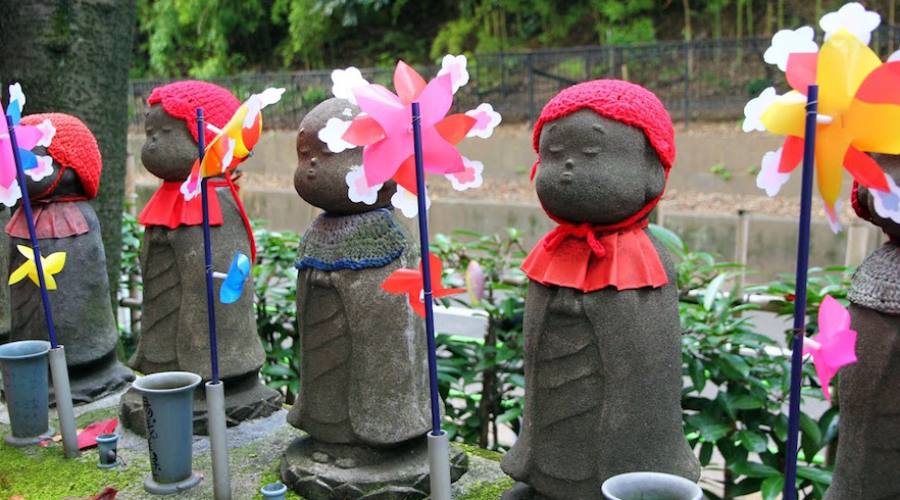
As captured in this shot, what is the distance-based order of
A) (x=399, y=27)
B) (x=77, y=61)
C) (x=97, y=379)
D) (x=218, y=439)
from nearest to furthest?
(x=218, y=439)
(x=97, y=379)
(x=77, y=61)
(x=399, y=27)

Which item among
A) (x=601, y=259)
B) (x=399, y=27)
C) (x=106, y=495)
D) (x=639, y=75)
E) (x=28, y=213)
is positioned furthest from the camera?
(x=399, y=27)

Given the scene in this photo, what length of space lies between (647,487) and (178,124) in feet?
6.54

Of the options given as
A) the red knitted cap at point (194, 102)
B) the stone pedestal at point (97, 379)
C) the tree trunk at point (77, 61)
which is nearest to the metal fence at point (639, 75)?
the tree trunk at point (77, 61)

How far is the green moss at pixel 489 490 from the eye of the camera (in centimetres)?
241

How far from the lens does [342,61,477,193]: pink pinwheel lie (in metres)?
1.70

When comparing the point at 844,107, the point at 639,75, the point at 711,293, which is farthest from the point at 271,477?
the point at 639,75

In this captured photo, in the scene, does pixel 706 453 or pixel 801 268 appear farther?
pixel 706 453

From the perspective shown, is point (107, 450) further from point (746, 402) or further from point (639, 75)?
point (639, 75)

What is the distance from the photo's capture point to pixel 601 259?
1.95 meters

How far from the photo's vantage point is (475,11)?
43.3 feet

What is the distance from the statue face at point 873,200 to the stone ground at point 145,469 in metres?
1.26

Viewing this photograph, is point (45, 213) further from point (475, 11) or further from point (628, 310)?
point (475, 11)

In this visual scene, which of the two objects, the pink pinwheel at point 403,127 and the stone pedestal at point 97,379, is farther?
the stone pedestal at point 97,379

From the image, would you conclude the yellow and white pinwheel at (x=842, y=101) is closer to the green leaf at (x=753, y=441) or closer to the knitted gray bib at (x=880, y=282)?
the knitted gray bib at (x=880, y=282)
